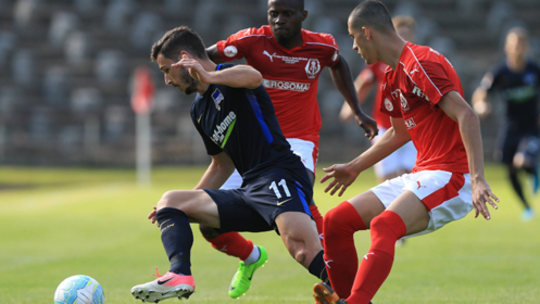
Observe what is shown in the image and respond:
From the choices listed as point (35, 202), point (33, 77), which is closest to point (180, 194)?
point (35, 202)

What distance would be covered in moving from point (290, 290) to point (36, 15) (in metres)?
40.7

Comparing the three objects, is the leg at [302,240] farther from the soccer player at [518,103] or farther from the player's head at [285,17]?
the soccer player at [518,103]

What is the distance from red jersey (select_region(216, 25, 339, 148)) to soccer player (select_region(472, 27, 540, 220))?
6579 millimetres

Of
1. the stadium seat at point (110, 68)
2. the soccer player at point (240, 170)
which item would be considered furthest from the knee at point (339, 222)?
the stadium seat at point (110, 68)

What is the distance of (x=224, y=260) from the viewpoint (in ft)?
30.4

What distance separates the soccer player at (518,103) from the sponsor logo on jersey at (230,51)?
6915 millimetres

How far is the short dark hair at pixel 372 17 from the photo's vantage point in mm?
5113

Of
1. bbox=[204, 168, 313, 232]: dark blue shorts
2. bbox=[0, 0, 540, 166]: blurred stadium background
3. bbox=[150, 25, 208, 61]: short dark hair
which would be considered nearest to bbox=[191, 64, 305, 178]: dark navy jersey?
bbox=[204, 168, 313, 232]: dark blue shorts

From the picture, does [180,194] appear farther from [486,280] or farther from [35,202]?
[35,202]

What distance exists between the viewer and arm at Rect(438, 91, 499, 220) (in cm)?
451

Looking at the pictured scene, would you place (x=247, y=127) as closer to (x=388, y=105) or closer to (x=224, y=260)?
(x=388, y=105)

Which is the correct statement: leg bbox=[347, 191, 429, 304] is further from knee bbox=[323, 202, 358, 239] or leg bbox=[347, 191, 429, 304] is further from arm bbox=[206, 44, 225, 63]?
arm bbox=[206, 44, 225, 63]

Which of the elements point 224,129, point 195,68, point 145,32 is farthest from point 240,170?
point 145,32

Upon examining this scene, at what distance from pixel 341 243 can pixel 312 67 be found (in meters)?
2.03
